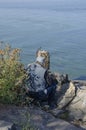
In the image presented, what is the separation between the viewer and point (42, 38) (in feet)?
65.9

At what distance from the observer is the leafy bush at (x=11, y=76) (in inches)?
273

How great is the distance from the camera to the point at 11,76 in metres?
7.02

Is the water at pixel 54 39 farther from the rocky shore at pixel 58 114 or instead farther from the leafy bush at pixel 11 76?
the leafy bush at pixel 11 76

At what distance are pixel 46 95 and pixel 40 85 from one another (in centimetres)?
22

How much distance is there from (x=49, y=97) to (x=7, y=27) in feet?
51.1

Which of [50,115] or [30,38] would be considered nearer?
[50,115]

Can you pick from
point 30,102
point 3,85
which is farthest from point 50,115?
point 3,85

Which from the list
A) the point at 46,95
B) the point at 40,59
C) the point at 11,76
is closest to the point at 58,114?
the point at 46,95

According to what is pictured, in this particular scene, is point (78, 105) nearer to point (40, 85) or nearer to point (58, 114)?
point (58, 114)

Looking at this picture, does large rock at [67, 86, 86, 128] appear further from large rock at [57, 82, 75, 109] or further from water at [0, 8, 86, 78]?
water at [0, 8, 86, 78]

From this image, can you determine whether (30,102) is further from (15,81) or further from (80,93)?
(80,93)

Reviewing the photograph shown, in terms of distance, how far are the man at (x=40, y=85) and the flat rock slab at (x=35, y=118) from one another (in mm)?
442

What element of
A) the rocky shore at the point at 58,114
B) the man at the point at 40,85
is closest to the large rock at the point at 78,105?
the rocky shore at the point at 58,114

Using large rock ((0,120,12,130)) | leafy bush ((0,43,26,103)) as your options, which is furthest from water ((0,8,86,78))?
large rock ((0,120,12,130))
